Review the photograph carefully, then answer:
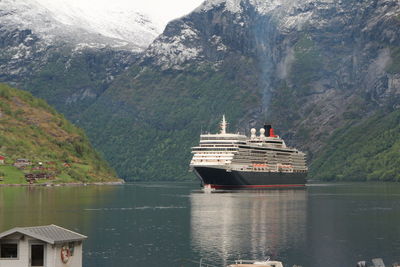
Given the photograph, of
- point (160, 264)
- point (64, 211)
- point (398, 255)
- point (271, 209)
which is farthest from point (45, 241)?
point (271, 209)

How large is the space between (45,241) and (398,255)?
190ft

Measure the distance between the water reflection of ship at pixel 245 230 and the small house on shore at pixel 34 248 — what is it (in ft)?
129

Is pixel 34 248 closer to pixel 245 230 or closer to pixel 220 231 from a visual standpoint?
pixel 220 231

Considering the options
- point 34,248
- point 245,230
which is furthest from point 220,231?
point 34,248

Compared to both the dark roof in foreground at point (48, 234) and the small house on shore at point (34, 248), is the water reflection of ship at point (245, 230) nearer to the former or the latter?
the dark roof in foreground at point (48, 234)

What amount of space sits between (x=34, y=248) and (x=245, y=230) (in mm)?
79344

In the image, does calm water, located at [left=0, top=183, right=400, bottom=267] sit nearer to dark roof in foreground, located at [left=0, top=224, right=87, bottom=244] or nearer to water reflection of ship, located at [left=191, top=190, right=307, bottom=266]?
water reflection of ship, located at [left=191, top=190, right=307, bottom=266]

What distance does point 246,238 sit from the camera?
415 ft

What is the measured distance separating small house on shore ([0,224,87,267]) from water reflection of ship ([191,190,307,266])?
129 feet

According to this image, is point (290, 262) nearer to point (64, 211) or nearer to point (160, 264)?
point (160, 264)

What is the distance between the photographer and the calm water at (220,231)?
107 m

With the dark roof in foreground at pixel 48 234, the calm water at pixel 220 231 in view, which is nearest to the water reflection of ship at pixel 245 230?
the calm water at pixel 220 231

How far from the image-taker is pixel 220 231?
13650 centimetres

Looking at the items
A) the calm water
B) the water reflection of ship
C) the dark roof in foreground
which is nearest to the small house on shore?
the dark roof in foreground
